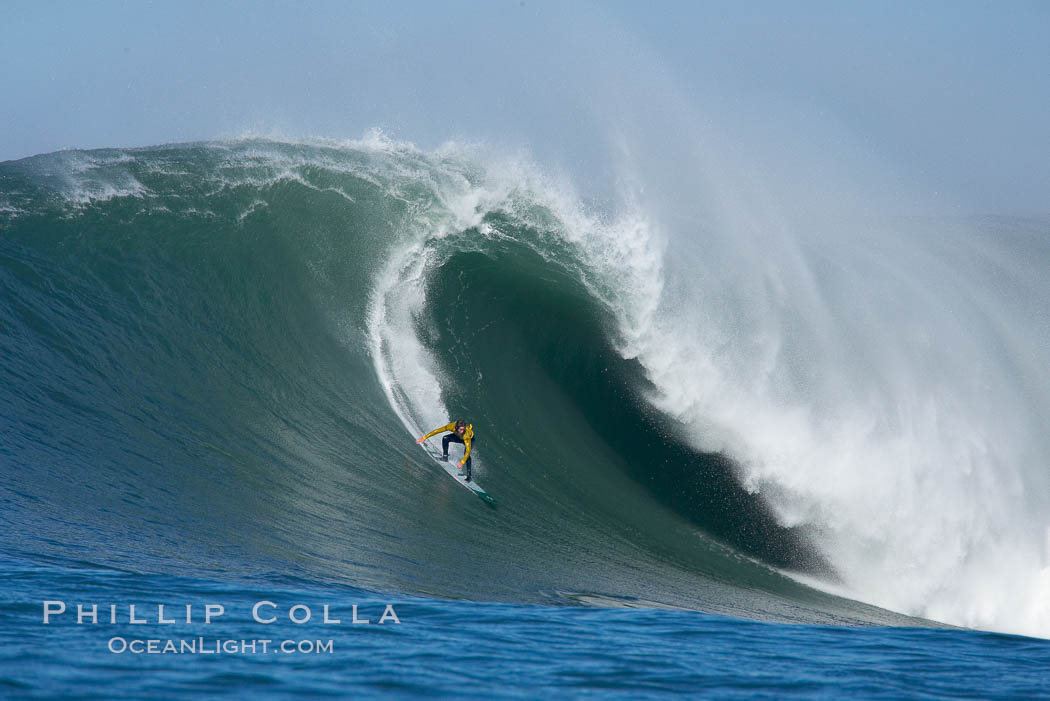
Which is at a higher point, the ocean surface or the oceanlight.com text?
the ocean surface

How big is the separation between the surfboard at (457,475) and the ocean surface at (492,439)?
21 centimetres

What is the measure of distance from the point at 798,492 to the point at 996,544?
2.47 m

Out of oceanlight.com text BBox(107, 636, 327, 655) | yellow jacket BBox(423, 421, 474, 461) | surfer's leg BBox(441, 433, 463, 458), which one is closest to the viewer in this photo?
oceanlight.com text BBox(107, 636, 327, 655)

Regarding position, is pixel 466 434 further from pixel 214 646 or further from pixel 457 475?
pixel 214 646

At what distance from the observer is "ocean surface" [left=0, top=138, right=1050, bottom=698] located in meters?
5.07

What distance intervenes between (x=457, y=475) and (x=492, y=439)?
1.16 meters

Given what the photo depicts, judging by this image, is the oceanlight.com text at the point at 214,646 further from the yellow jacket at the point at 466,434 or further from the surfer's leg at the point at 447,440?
the surfer's leg at the point at 447,440

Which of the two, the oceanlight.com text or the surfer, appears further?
the surfer

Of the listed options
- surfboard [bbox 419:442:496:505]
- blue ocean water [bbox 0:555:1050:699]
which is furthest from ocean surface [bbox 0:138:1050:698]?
surfboard [bbox 419:442:496:505]

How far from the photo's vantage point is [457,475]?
9164 millimetres

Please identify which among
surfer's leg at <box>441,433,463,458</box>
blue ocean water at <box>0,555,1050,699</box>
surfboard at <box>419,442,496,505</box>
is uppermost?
surfer's leg at <box>441,433,463,458</box>

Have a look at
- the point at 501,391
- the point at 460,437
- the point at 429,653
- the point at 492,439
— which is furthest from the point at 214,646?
the point at 501,391

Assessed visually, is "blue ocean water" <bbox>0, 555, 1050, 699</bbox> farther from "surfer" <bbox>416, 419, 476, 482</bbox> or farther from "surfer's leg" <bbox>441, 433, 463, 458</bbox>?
"surfer's leg" <bbox>441, 433, 463, 458</bbox>

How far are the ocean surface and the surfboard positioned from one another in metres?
0.21
